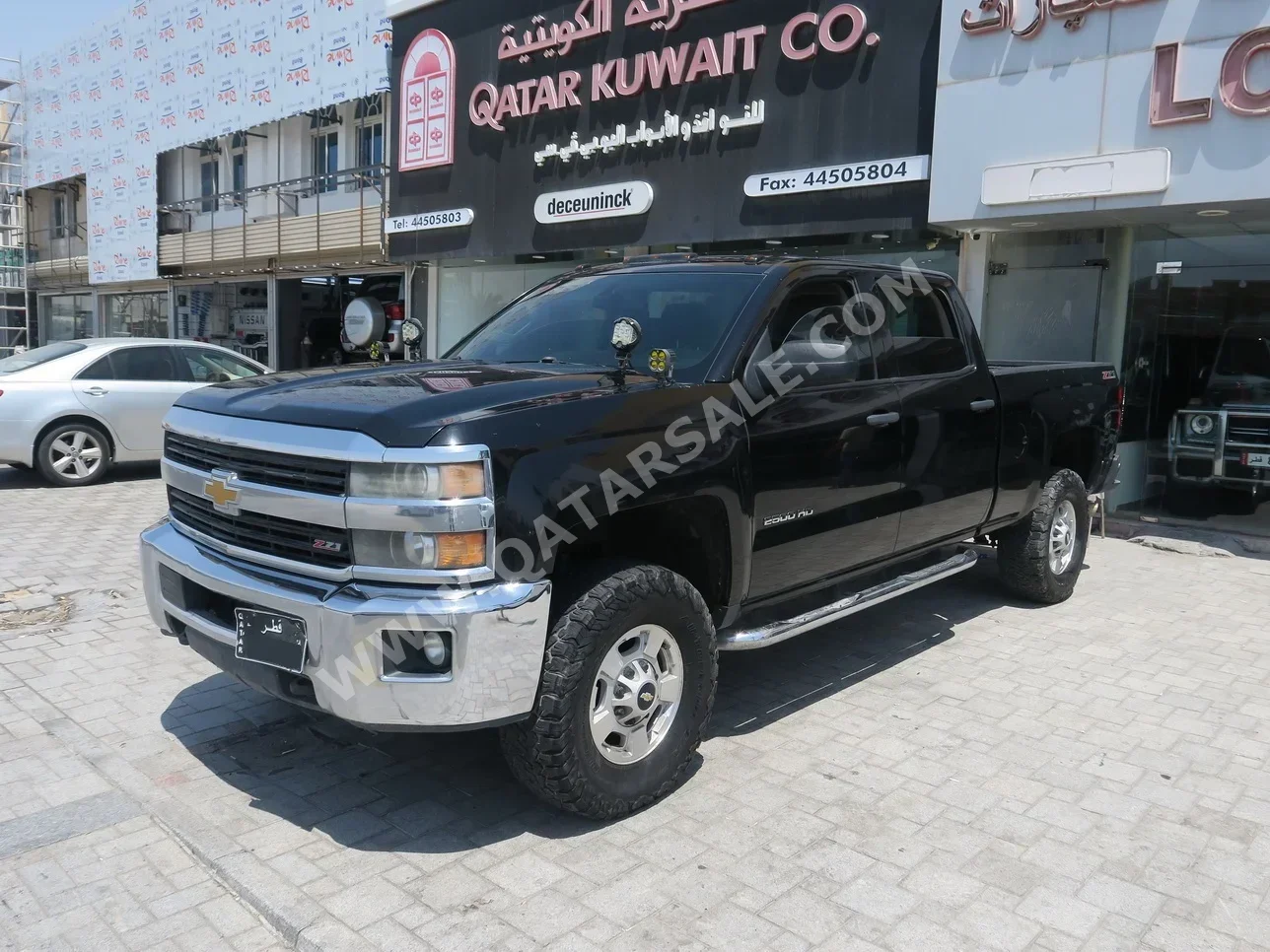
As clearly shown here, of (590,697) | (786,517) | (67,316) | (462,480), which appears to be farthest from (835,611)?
(67,316)

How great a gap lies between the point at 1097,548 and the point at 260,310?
20.2 meters

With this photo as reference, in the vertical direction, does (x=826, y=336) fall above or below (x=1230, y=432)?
above

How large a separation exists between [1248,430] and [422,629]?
8508mm

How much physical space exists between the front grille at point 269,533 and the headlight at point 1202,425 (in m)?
8.53

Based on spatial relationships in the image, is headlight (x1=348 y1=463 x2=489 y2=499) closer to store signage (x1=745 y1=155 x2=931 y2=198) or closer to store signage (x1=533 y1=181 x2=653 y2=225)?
store signage (x1=745 y1=155 x2=931 y2=198)

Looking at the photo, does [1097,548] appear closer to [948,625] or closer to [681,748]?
[948,625]

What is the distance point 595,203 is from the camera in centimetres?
1288

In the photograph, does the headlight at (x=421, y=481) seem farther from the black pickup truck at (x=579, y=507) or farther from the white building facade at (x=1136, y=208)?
the white building facade at (x=1136, y=208)

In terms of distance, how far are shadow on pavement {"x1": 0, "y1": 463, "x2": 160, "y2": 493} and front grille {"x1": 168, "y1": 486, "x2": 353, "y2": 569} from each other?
760cm

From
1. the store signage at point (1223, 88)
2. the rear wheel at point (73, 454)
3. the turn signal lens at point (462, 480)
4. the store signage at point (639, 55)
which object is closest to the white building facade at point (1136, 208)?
the store signage at point (1223, 88)

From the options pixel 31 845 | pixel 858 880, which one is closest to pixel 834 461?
pixel 858 880

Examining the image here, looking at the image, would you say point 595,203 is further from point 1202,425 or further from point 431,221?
point 1202,425

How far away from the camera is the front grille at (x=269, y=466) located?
3.13m

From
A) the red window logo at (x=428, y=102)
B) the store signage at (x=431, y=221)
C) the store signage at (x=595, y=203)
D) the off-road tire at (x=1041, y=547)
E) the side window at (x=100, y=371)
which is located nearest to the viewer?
the off-road tire at (x=1041, y=547)
